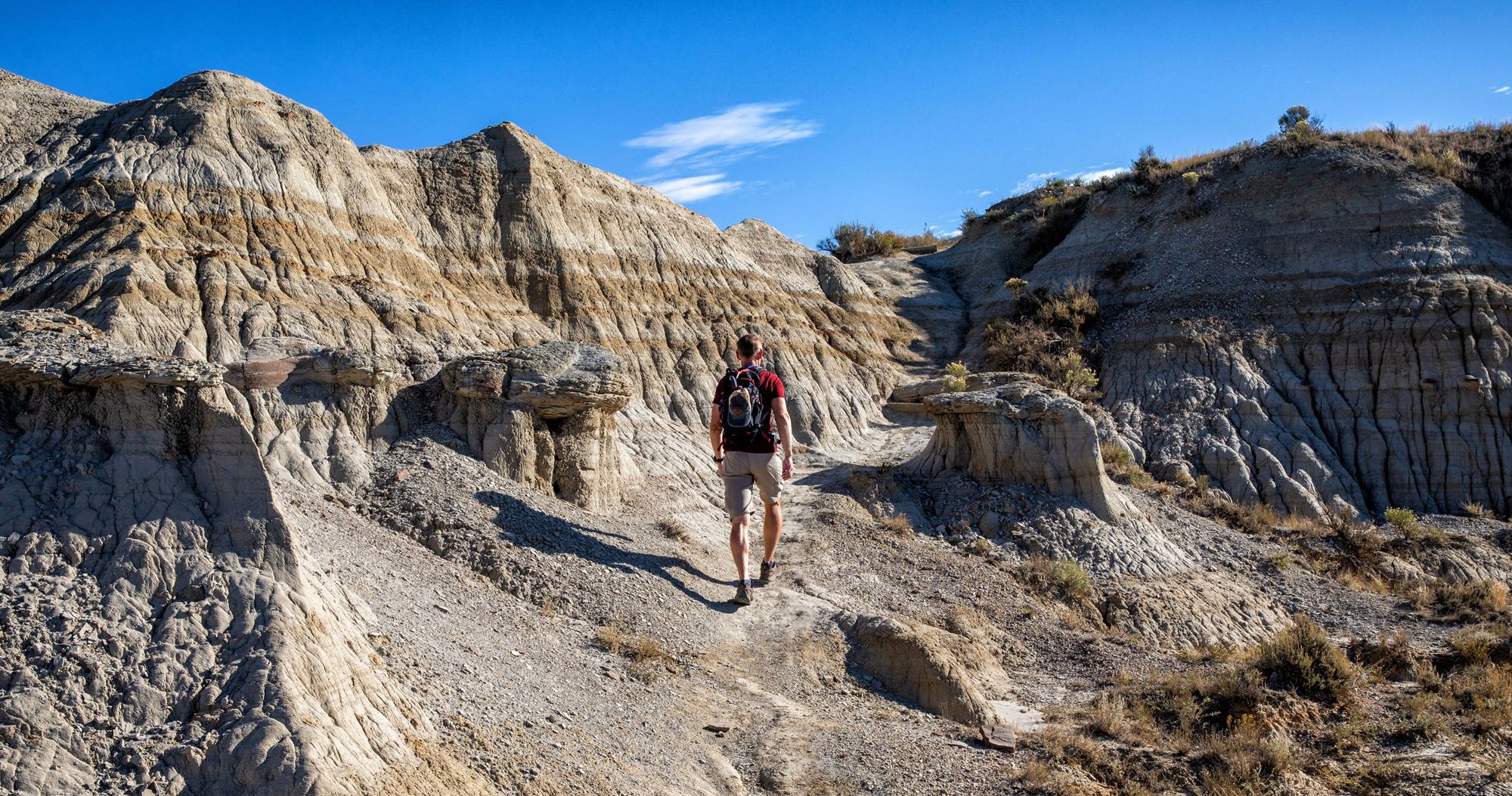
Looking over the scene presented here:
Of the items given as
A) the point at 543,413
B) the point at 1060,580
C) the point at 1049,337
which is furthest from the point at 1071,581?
the point at 1049,337

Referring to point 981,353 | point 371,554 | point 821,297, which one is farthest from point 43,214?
point 981,353

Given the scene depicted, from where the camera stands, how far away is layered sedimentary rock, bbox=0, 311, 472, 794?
5.26 m

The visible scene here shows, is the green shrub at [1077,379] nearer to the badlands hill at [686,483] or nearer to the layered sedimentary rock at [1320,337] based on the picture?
the badlands hill at [686,483]

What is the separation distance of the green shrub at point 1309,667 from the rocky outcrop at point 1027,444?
17.8ft

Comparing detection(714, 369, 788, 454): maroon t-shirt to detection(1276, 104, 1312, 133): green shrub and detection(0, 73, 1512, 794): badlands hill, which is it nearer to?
detection(0, 73, 1512, 794): badlands hill

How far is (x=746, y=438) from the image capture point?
11.1 metres

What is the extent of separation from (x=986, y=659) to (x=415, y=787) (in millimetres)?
6946

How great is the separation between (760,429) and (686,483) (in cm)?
535

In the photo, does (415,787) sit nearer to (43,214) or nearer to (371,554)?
(371,554)

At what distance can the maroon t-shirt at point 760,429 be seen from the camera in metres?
10.9

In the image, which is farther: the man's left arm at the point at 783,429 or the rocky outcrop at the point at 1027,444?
the rocky outcrop at the point at 1027,444

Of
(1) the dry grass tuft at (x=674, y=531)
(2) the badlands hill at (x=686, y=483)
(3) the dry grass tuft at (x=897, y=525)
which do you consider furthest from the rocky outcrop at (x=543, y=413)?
(3) the dry grass tuft at (x=897, y=525)

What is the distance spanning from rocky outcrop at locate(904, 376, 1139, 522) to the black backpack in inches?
283

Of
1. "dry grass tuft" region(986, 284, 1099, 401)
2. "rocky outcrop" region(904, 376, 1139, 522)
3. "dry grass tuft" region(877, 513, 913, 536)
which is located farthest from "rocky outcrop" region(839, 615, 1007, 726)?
"dry grass tuft" region(986, 284, 1099, 401)
